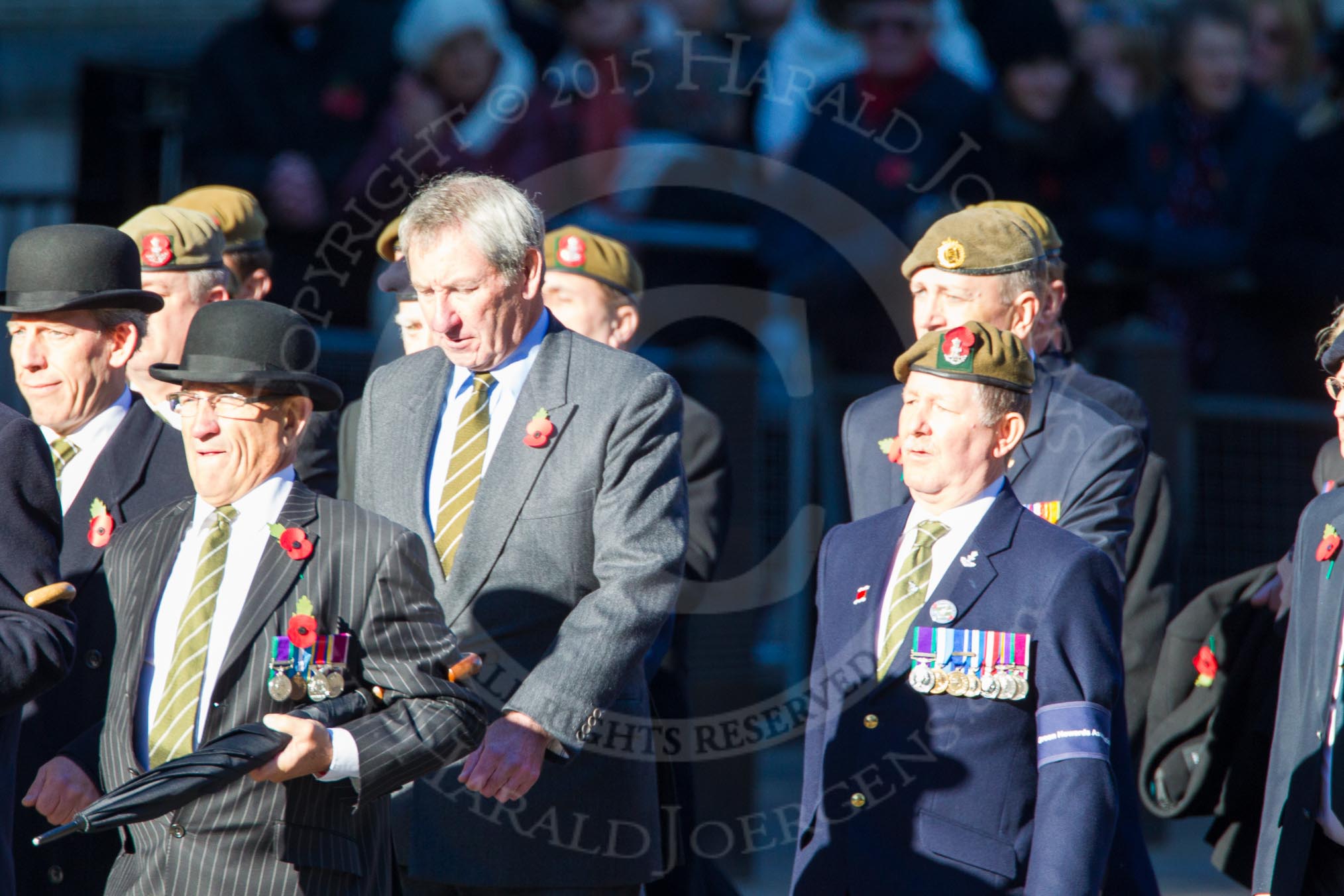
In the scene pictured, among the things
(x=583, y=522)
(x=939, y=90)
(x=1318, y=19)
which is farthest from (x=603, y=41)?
(x=583, y=522)

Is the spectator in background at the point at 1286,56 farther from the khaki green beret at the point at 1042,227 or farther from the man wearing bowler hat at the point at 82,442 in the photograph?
the man wearing bowler hat at the point at 82,442

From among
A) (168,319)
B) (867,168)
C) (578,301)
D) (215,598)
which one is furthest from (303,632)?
(867,168)

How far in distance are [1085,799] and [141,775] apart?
1.69 m

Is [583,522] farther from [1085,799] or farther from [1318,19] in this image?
[1318,19]

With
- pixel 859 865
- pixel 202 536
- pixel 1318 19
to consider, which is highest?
pixel 1318 19

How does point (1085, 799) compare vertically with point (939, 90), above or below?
below

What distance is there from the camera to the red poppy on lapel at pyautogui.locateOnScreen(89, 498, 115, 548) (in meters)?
3.82

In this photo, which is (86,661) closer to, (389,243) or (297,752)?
(297,752)

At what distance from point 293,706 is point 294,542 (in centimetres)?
28

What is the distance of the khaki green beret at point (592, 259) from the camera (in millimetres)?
5426

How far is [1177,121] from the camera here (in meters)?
8.73

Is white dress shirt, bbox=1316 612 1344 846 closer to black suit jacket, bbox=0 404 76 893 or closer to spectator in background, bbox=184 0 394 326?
black suit jacket, bbox=0 404 76 893

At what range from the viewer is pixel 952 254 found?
4500mm

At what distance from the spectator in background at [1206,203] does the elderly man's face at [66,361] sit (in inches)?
220
